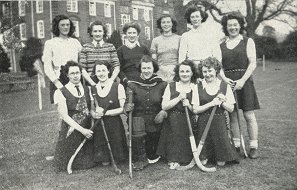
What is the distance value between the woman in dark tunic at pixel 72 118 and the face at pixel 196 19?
1602 mm

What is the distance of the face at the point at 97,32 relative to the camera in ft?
15.8

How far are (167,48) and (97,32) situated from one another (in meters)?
0.97

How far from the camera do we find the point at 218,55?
15.9ft

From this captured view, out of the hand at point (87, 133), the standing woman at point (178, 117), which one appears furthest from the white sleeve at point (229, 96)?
the hand at point (87, 133)

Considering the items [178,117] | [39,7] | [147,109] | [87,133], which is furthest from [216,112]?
[39,7]

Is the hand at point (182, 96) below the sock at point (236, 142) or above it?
above

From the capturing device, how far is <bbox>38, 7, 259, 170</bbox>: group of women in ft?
14.7

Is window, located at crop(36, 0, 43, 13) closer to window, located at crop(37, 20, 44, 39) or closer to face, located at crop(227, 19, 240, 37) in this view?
window, located at crop(37, 20, 44, 39)

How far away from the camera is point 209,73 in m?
4.46

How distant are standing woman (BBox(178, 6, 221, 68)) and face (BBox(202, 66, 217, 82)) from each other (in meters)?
0.39

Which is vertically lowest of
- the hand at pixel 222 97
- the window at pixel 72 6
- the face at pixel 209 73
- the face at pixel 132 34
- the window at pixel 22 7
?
the hand at pixel 222 97

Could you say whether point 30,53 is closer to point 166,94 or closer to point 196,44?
point 196,44

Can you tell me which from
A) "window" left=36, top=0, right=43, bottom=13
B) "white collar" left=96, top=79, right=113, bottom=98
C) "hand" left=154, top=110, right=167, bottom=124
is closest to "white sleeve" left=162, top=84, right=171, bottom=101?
"hand" left=154, top=110, right=167, bottom=124

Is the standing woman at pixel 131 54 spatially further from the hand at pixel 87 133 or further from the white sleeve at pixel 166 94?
the hand at pixel 87 133
